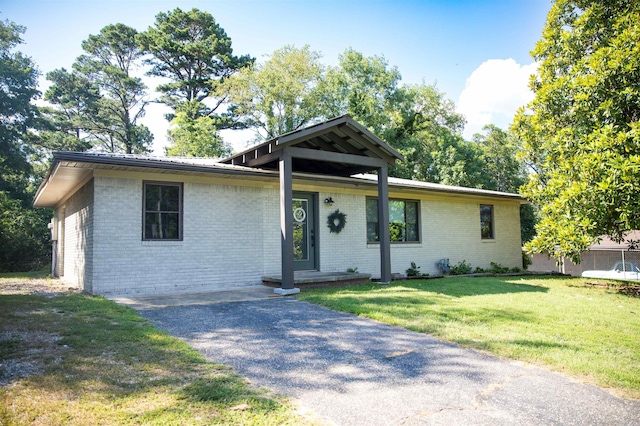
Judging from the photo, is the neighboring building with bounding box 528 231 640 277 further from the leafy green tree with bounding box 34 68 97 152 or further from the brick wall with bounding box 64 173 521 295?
the leafy green tree with bounding box 34 68 97 152

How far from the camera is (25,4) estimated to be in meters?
10.6

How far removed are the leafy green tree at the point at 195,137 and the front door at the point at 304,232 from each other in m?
16.7

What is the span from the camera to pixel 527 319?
6.40m

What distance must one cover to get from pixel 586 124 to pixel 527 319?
6358mm

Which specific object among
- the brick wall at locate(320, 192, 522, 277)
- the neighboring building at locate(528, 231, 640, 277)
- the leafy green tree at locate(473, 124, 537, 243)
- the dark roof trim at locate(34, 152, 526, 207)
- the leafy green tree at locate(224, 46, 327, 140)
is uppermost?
the leafy green tree at locate(224, 46, 327, 140)

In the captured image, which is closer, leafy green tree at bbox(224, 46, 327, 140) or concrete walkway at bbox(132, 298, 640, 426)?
concrete walkway at bbox(132, 298, 640, 426)

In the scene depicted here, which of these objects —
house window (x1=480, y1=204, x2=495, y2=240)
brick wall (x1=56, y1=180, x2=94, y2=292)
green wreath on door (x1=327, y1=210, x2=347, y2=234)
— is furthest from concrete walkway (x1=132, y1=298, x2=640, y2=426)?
house window (x1=480, y1=204, x2=495, y2=240)

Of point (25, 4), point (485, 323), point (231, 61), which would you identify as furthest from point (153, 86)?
point (485, 323)

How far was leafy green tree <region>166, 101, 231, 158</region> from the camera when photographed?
26656 mm

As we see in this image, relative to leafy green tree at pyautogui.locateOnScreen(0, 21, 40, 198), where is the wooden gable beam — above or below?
below

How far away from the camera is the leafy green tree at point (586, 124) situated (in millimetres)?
8641

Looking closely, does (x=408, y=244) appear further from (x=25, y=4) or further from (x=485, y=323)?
(x=25, y=4)

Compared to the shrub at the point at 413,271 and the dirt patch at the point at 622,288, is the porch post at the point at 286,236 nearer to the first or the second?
the shrub at the point at 413,271

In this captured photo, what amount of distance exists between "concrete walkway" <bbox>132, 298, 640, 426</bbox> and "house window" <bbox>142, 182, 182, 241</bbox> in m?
3.58
